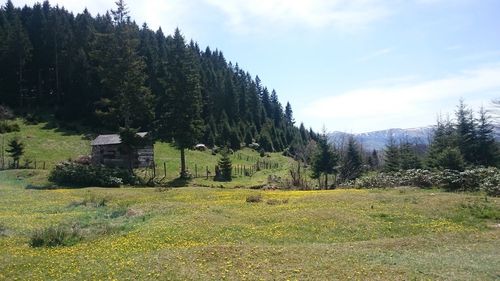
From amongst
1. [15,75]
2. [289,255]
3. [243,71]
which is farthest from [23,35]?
[289,255]

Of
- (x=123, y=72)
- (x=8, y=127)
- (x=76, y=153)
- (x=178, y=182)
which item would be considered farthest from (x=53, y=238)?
(x=8, y=127)

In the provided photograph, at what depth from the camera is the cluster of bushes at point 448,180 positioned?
34.3 metres

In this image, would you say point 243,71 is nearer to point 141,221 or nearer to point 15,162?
point 15,162

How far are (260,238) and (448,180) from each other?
24.6m

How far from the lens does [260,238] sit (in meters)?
19.5

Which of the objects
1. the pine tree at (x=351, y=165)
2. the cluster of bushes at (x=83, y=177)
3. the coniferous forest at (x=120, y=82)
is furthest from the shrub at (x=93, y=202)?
the pine tree at (x=351, y=165)

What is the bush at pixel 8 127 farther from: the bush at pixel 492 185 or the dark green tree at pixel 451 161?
the bush at pixel 492 185

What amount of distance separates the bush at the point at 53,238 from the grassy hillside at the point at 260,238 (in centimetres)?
43

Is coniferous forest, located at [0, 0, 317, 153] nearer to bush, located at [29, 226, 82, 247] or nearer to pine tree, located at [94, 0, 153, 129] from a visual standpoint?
pine tree, located at [94, 0, 153, 129]

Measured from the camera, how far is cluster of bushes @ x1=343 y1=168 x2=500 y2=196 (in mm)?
34312

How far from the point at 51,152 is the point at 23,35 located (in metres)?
37.6

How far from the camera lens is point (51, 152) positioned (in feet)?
236

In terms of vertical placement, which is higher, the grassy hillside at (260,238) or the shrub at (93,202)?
the shrub at (93,202)

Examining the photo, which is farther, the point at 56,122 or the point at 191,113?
the point at 56,122
